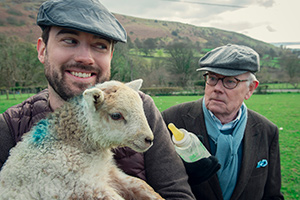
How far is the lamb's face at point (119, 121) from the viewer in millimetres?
2033

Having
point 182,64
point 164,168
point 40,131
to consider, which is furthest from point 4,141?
point 182,64

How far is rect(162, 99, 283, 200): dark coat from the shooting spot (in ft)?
11.5

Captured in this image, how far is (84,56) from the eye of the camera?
215 centimetres

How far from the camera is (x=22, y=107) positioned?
240 centimetres

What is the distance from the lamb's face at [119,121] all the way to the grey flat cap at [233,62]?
2.21 m

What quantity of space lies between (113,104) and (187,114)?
2.32 metres

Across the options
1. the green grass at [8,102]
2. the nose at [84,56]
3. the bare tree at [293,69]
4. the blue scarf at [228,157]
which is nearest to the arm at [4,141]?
the nose at [84,56]

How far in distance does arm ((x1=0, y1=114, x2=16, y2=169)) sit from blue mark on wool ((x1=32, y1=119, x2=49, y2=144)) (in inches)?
14.0

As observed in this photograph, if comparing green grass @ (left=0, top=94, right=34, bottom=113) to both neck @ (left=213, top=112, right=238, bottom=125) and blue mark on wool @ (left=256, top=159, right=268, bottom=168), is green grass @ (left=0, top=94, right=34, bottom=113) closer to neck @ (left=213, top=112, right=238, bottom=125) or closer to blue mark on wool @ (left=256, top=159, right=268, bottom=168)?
neck @ (left=213, top=112, right=238, bottom=125)

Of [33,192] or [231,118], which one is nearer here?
[33,192]

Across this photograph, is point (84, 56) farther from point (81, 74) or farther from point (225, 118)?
point (225, 118)

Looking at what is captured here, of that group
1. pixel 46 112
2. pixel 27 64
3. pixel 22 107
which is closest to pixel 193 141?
pixel 46 112

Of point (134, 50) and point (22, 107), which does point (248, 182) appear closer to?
point (22, 107)

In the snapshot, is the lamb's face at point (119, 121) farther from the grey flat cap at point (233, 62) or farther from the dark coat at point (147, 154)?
the grey flat cap at point (233, 62)
